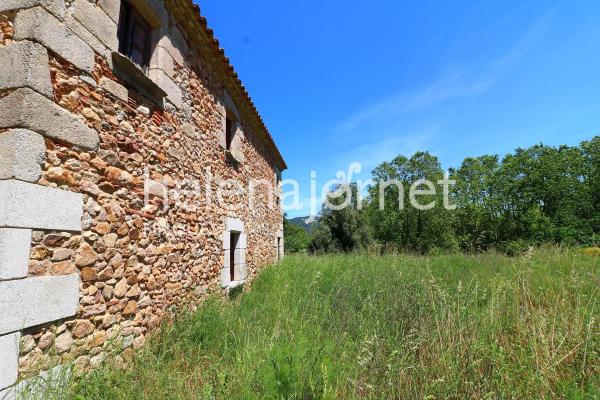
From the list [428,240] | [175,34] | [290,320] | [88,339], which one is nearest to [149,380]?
[88,339]

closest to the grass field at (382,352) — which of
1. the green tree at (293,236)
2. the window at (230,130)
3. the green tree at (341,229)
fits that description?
the window at (230,130)

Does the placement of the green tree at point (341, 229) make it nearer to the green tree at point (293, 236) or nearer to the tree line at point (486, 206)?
the tree line at point (486, 206)

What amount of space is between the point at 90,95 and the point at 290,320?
9.38ft

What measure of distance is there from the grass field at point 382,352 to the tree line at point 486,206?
17.7m

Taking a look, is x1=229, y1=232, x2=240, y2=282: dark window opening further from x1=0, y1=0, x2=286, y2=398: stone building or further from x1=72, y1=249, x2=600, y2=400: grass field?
x1=72, y1=249, x2=600, y2=400: grass field

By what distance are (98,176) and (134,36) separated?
1.86 m

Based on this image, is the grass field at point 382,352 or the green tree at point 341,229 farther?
the green tree at point 341,229

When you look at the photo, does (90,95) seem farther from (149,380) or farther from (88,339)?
(149,380)

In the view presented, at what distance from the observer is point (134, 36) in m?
3.50

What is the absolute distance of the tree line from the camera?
2305cm

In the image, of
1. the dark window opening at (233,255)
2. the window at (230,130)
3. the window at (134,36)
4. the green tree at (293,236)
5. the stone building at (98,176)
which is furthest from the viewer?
the green tree at (293,236)

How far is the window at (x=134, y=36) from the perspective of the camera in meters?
3.36

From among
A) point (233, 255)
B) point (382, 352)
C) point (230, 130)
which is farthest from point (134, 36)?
point (382, 352)

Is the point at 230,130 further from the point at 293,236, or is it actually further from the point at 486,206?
the point at 293,236
